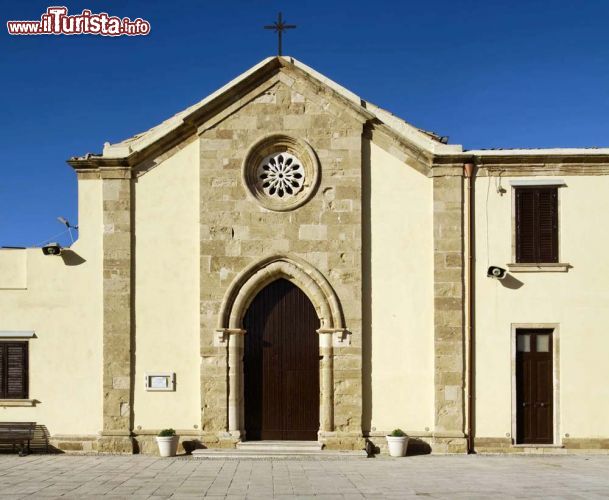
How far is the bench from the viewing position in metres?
15.1

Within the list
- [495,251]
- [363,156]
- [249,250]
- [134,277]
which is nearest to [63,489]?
[134,277]

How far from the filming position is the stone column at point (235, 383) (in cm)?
1512

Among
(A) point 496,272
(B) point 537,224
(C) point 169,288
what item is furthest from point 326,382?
(B) point 537,224

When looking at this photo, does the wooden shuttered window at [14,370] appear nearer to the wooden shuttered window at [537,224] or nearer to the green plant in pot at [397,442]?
the green plant in pot at [397,442]

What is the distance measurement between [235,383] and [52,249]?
212 inches

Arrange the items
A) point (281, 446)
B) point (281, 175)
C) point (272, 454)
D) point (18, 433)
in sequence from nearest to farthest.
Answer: point (272, 454) → point (281, 446) → point (18, 433) → point (281, 175)

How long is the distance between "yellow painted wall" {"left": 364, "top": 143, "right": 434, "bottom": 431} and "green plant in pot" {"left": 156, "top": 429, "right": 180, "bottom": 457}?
15.1 feet

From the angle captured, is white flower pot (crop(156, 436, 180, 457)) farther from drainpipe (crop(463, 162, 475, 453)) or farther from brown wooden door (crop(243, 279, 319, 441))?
drainpipe (crop(463, 162, 475, 453))

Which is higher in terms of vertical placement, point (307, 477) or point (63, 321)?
point (63, 321)

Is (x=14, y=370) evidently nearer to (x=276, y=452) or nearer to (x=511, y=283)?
(x=276, y=452)

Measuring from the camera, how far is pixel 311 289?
1534 centimetres

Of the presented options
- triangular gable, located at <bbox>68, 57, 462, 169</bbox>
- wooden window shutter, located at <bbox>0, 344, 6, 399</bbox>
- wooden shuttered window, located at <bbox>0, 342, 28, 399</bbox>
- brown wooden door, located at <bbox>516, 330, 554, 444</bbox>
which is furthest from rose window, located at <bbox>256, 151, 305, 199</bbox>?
wooden window shutter, located at <bbox>0, 344, 6, 399</bbox>

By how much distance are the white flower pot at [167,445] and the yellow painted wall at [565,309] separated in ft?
23.1

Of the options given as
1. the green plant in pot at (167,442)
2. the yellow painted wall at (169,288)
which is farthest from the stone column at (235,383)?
the green plant in pot at (167,442)
